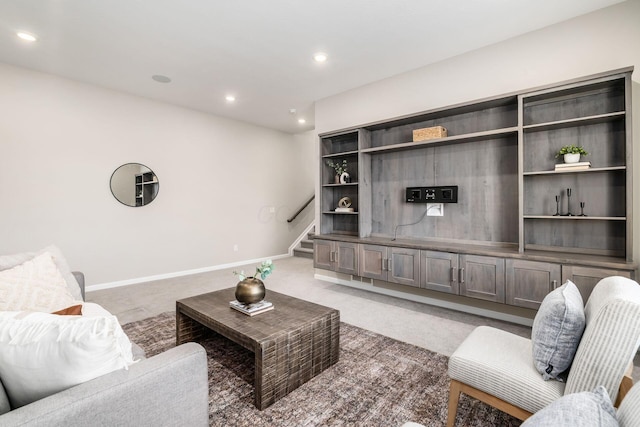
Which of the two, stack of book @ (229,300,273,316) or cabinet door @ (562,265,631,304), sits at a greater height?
cabinet door @ (562,265,631,304)

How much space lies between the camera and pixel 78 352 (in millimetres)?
951

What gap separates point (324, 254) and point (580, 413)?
12.4 feet

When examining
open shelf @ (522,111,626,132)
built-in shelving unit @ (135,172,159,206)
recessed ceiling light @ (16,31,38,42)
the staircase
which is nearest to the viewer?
open shelf @ (522,111,626,132)

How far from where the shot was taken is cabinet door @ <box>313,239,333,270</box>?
432 cm

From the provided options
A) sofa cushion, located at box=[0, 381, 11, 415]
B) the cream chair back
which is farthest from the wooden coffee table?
the cream chair back

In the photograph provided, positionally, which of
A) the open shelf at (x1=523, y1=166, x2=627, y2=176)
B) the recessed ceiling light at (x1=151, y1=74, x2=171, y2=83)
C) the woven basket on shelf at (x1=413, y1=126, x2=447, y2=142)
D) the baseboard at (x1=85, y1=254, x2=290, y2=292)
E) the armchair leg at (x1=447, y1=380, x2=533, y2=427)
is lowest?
the baseboard at (x1=85, y1=254, x2=290, y2=292)

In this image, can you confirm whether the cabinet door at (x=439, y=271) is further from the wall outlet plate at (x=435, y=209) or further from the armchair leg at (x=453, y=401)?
the armchair leg at (x=453, y=401)

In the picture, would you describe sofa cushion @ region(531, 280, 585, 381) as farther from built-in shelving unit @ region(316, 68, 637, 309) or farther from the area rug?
built-in shelving unit @ region(316, 68, 637, 309)

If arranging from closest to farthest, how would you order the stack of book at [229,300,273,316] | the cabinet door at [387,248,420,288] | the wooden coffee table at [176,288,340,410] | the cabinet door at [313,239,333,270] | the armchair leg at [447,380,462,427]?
the armchair leg at [447,380,462,427] < the wooden coffee table at [176,288,340,410] < the stack of book at [229,300,273,316] < the cabinet door at [387,248,420,288] < the cabinet door at [313,239,333,270]

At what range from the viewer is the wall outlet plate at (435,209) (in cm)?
373

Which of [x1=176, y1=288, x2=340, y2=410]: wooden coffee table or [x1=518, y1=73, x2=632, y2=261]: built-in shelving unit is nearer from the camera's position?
[x1=176, y1=288, x2=340, y2=410]: wooden coffee table

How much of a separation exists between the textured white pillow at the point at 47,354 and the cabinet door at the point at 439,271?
9.84ft

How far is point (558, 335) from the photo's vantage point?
1.30 metres

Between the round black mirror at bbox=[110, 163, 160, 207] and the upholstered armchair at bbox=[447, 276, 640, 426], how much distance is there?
16.3 feet
